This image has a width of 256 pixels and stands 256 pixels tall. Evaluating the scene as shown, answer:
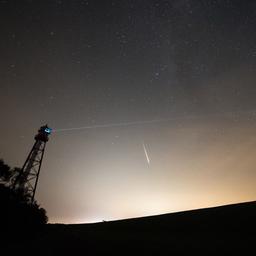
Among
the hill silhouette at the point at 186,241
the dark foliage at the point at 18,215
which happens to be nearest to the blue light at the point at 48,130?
the dark foliage at the point at 18,215

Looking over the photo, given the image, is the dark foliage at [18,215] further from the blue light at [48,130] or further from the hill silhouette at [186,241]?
the blue light at [48,130]

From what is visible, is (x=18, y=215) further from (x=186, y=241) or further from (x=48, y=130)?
(x=48, y=130)

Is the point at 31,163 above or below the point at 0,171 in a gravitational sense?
above

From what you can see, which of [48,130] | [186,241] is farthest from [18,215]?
[48,130]

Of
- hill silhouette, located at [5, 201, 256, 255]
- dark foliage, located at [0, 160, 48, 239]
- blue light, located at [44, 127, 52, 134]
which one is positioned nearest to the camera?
hill silhouette, located at [5, 201, 256, 255]

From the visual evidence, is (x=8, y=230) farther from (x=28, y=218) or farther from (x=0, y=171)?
(x=0, y=171)

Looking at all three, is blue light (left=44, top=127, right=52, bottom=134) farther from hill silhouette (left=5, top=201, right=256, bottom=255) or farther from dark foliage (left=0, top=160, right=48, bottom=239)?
hill silhouette (left=5, top=201, right=256, bottom=255)

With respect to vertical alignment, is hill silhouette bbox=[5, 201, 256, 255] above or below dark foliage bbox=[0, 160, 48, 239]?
below

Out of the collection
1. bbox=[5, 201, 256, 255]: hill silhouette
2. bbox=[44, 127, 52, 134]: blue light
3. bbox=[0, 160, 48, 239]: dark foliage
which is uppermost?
bbox=[44, 127, 52, 134]: blue light

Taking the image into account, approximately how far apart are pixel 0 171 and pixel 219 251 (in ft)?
89.7

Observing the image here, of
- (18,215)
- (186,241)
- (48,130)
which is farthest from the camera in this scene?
(48,130)

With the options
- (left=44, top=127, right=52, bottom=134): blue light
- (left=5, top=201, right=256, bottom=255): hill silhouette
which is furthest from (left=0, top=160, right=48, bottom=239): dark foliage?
(left=44, top=127, right=52, bottom=134): blue light

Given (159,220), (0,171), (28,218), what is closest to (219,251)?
(159,220)

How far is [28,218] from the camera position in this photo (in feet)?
74.6
